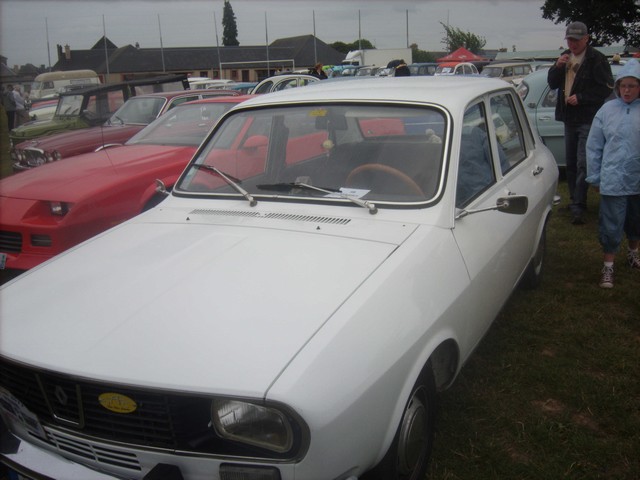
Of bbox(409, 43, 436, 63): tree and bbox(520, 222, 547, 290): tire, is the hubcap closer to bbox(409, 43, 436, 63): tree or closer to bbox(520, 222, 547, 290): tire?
bbox(520, 222, 547, 290): tire

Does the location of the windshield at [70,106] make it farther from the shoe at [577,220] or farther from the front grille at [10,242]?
the shoe at [577,220]

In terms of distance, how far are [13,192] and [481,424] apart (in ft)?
12.8

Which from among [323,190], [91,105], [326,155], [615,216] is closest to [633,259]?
[615,216]

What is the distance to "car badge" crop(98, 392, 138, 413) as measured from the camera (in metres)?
1.84

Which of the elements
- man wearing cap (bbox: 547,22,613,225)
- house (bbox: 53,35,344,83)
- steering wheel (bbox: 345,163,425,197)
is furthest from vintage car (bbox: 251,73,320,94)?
house (bbox: 53,35,344,83)

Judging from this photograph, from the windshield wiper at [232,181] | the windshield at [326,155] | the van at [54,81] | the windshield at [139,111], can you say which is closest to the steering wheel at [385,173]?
the windshield at [326,155]

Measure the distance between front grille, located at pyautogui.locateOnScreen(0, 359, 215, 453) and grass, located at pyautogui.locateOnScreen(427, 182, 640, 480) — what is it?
3.99 ft

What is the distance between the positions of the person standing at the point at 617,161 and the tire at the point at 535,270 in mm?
487

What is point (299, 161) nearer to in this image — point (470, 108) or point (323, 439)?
point (470, 108)

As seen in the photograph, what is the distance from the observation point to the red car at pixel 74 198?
434 cm

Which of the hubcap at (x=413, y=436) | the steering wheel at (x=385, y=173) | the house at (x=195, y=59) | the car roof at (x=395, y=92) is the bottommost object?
the hubcap at (x=413, y=436)

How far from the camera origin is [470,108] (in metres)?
3.22

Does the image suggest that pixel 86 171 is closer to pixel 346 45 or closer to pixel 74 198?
pixel 74 198

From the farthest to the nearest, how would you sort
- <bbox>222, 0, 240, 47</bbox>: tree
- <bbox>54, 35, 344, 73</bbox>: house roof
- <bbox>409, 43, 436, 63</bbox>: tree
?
1. <bbox>222, 0, 240, 47</bbox>: tree
2. <bbox>54, 35, 344, 73</bbox>: house roof
3. <bbox>409, 43, 436, 63</bbox>: tree
